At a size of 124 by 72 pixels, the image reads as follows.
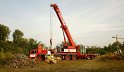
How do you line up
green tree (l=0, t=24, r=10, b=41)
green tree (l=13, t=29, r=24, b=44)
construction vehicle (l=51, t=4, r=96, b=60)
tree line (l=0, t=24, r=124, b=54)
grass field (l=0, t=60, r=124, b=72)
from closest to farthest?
grass field (l=0, t=60, r=124, b=72), construction vehicle (l=51, t=4, r=96, b=60), tree line (l=0, t=24, r=124, b=54), green tree (l=0, t=24, r=10, b=41), green tree (l=13, t=29, r=24, b=44)

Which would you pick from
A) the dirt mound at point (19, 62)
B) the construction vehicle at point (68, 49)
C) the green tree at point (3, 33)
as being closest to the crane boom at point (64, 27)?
the construction vehicle at point (68, 49)

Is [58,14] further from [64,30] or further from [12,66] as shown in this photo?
[12,66]

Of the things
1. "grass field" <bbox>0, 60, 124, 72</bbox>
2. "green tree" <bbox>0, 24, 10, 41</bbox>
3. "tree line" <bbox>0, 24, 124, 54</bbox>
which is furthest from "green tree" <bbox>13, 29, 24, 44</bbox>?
"grass field" <bbox>0, 60, 124, 72</bbox>

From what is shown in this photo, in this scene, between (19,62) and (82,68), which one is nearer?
(82,68)

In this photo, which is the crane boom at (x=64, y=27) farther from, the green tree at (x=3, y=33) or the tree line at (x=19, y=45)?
the green tree at (x=3, y=33)

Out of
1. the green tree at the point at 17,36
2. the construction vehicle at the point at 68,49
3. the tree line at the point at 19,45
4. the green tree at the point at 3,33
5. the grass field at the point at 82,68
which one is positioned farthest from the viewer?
the green tree at the point at 17,36

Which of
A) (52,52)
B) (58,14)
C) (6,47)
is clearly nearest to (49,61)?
(52,52)

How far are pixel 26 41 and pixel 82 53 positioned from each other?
56710 millimetres

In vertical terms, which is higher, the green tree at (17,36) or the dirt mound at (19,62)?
the green tree at (17,36)

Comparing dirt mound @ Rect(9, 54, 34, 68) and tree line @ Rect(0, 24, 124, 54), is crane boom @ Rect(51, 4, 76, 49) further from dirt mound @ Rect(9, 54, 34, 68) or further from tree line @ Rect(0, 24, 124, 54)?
dirt mound @ Rect(9, 54, 34, 68)

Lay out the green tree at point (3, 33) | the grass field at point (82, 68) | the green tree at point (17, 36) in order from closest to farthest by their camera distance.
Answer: the grass field at point (82, 68), the green tree at point (3, 33), the green tree at point (17, 36)

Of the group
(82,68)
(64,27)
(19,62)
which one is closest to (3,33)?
(64,27)

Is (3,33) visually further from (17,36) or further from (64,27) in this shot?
(64,27)

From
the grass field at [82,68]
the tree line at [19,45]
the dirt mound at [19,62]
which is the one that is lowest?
the grass field at [82,68]
